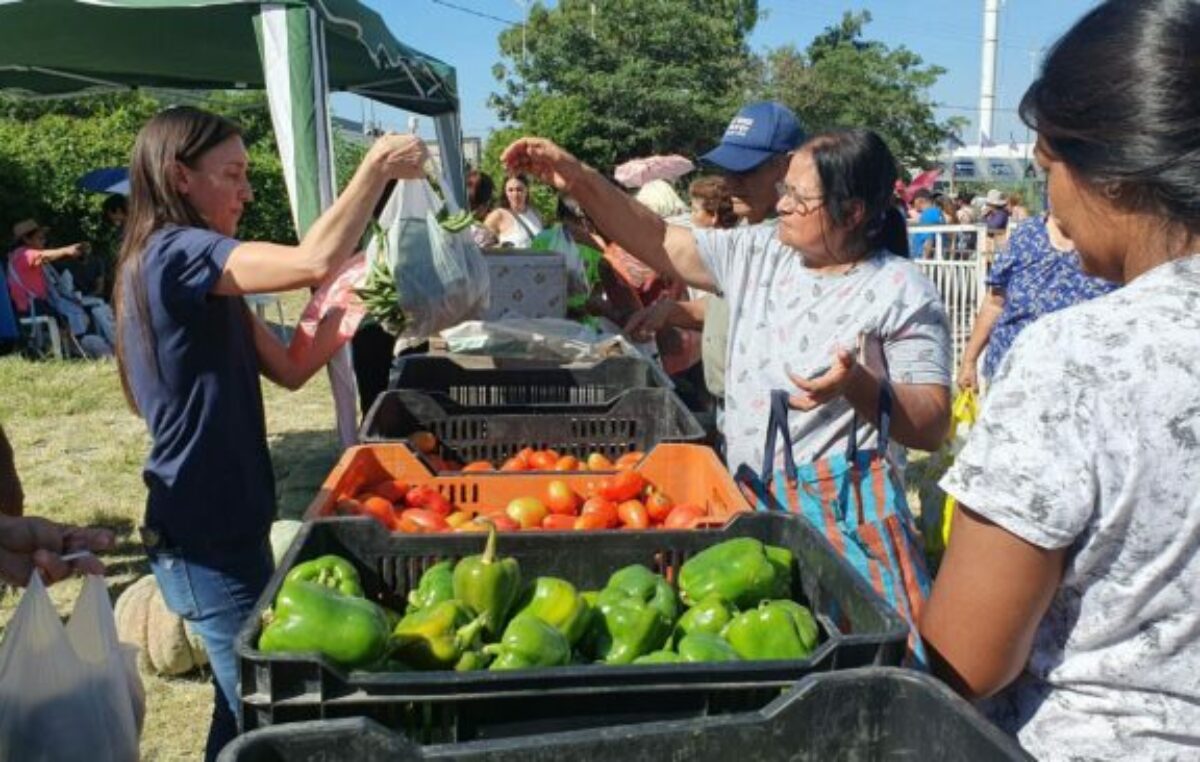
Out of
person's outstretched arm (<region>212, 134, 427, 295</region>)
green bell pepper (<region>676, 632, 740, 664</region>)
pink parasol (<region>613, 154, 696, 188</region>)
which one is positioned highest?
pink parasol (<region>613, 154, 696, 188</region>)

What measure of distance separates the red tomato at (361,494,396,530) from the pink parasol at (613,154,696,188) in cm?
808

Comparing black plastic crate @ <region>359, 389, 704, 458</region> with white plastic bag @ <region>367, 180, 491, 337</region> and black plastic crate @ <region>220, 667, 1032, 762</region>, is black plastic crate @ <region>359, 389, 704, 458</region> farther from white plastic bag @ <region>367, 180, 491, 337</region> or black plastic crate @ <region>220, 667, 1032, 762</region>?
black plastic crate @ <region>220, 667, 1032, 762</region>

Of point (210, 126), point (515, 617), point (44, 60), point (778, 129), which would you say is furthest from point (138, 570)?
point (44, 60)

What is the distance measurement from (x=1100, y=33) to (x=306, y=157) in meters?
5.25

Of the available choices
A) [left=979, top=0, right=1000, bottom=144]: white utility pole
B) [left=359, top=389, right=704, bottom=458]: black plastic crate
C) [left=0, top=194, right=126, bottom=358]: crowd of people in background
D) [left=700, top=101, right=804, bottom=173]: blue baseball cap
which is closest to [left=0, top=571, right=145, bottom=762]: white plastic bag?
[left=359, top=389, right=704, bottom=458]: black plastic crate

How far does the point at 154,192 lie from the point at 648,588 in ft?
5.24

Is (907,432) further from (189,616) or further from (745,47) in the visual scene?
(745,47)

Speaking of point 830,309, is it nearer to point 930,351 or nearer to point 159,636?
point 930,351

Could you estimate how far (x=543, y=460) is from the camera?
10.00 ft

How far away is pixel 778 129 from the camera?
337cm

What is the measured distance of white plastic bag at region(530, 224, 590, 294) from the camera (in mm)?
5391

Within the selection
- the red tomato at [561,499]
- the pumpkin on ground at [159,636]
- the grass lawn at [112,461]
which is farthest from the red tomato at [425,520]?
the pumpkin on ground at [159,636]

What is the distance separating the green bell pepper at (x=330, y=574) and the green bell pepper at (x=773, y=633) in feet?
2.03

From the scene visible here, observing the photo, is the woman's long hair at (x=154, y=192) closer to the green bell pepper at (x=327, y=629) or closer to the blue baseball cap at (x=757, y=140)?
the green bell pepper at (x=327, y=629)
